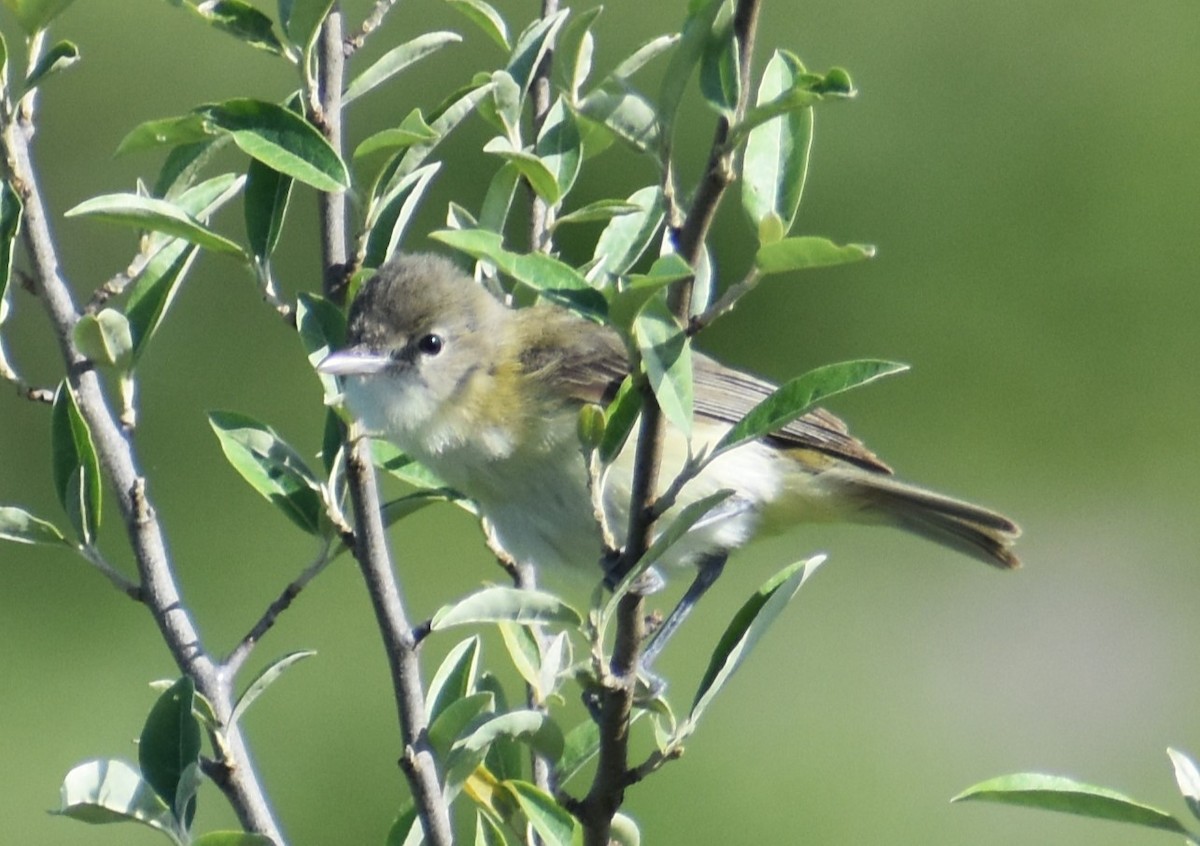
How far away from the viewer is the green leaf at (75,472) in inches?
74.9

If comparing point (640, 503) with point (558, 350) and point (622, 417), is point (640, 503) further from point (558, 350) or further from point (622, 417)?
point (558, 350)

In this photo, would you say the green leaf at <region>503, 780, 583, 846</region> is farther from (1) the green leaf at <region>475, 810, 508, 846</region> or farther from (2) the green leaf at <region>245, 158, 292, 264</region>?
(2) the green leaf at <region>245, 158, 292, 264</region>

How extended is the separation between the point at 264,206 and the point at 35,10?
328mm

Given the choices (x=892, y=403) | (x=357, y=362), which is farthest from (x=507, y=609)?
(x=892, y=403)

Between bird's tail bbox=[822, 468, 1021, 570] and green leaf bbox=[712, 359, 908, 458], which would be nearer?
green leaf bbox=[712, 359, 908, 458]

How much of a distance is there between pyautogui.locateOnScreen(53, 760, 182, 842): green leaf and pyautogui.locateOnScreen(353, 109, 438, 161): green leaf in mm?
667

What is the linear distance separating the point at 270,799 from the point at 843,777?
171 centimetres

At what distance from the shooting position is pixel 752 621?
6.33 ft

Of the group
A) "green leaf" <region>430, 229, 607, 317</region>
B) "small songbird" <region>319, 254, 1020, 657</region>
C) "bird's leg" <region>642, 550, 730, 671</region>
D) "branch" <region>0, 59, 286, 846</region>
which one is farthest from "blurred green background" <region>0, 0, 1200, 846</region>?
"green leaf" <region>430, 229, 607, 317</region>

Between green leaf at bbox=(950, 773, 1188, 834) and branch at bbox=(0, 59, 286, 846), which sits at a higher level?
branch at bbox=(0, 59, 286, 846)

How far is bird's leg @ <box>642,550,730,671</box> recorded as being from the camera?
2.84 m

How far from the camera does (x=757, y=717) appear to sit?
5480 millimetres

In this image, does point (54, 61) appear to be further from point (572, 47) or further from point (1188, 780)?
point (1188, 780)

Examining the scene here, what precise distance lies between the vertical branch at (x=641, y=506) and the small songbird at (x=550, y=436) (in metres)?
0.59
